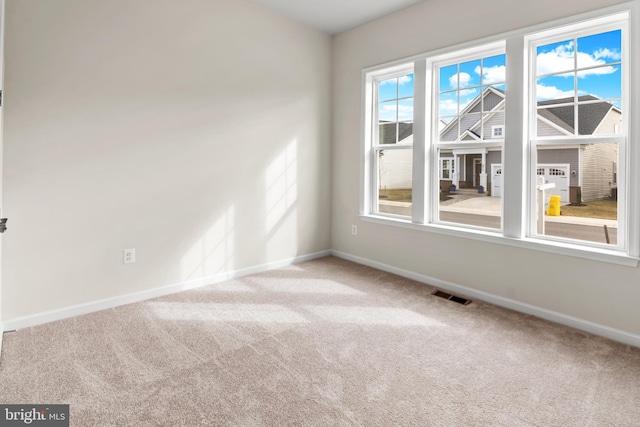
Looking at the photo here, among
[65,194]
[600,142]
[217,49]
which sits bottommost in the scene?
[65,194]

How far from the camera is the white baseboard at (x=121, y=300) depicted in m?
2.61

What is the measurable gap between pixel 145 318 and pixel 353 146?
2.84 meters

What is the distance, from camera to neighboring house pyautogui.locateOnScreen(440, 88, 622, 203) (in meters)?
2.67

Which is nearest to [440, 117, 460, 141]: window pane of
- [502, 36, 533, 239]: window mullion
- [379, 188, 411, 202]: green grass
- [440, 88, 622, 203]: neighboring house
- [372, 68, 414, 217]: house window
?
[440, 88, 622, 203]: neighboring house

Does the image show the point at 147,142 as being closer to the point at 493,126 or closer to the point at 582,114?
the point at 493,126

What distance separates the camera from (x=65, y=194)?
273cm

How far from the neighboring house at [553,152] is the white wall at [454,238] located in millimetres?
539

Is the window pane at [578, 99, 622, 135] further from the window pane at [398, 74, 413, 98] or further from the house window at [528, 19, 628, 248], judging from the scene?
the window pane at [398, 74, 413, 98]

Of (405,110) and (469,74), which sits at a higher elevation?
(469,74)

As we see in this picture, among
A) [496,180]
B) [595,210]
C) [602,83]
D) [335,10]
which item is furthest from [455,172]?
[335,10]

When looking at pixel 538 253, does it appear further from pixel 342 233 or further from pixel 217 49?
pixel 217 49

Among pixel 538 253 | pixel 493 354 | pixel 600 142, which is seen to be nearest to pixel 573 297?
pixel 538 253

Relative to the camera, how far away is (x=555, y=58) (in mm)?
2861

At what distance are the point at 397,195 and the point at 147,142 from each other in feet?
8.35
